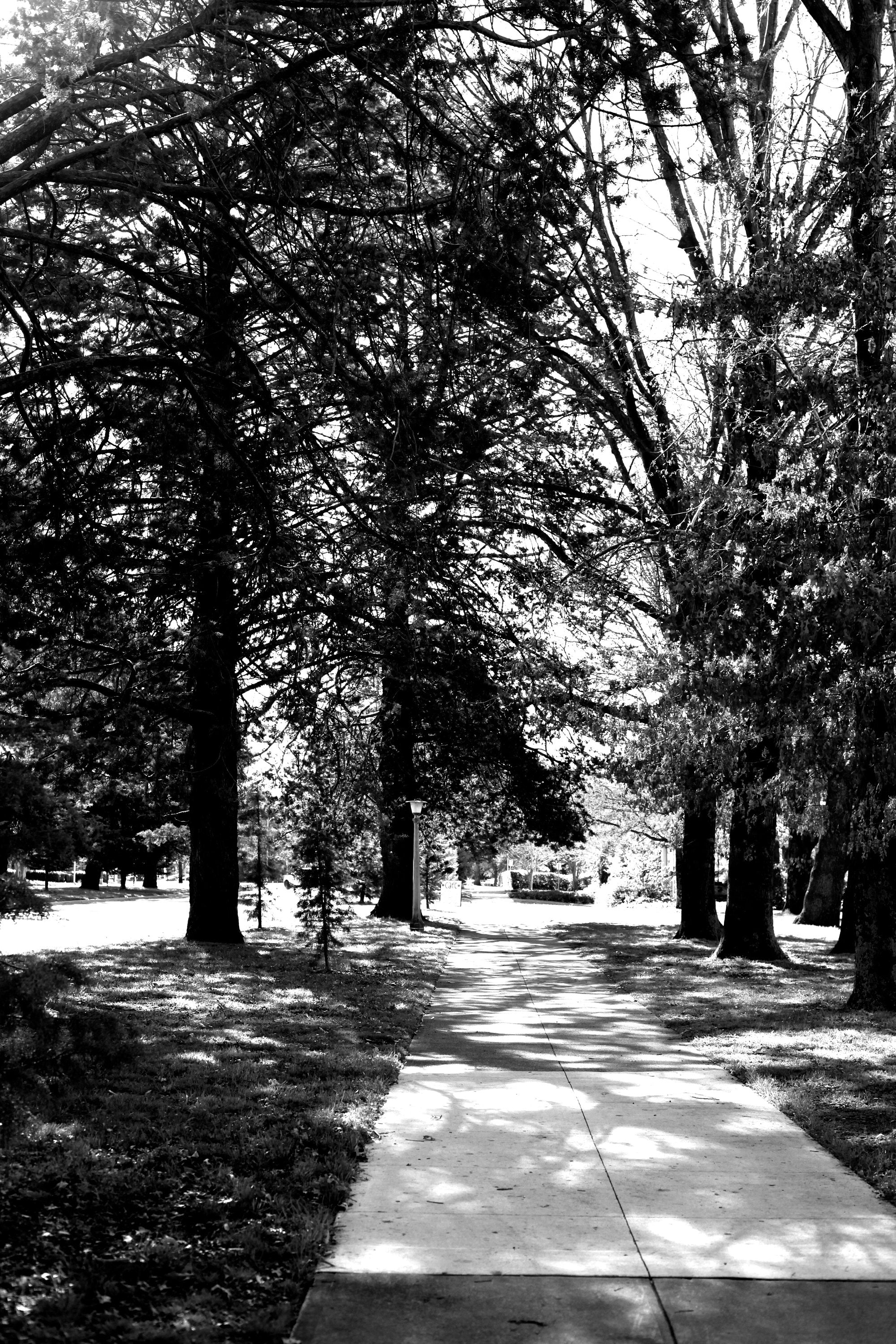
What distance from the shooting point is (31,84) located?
7715mm

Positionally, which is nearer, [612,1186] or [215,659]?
[612,1186]

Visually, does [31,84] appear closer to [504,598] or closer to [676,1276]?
[676,1276]

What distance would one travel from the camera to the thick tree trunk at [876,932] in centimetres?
1276

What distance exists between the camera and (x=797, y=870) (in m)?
40.3

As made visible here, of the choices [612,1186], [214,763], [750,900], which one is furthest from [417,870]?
[612,1186]

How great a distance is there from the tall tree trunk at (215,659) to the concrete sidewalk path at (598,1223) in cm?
492

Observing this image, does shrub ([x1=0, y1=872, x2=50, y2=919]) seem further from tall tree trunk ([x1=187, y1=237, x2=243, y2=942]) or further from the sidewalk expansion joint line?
tall tree trunk ([x1=187, y1=237, x2=243, y2=942])

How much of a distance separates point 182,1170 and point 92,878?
54062 millimetres

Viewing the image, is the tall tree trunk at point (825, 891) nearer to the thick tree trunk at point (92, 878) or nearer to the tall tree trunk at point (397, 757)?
the tall tree trunk at point (397, 757)

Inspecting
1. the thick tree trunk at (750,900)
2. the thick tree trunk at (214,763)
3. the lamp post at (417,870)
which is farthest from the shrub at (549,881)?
the thick tree trunk at (214,763)

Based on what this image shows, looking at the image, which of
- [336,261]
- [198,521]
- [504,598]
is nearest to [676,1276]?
[336,261]

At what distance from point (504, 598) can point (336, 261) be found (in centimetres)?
827

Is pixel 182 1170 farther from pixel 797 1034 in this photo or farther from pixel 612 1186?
pixel 797 1034

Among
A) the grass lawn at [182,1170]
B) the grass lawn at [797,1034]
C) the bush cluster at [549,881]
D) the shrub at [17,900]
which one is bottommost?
the bush cluster at [549,881]
